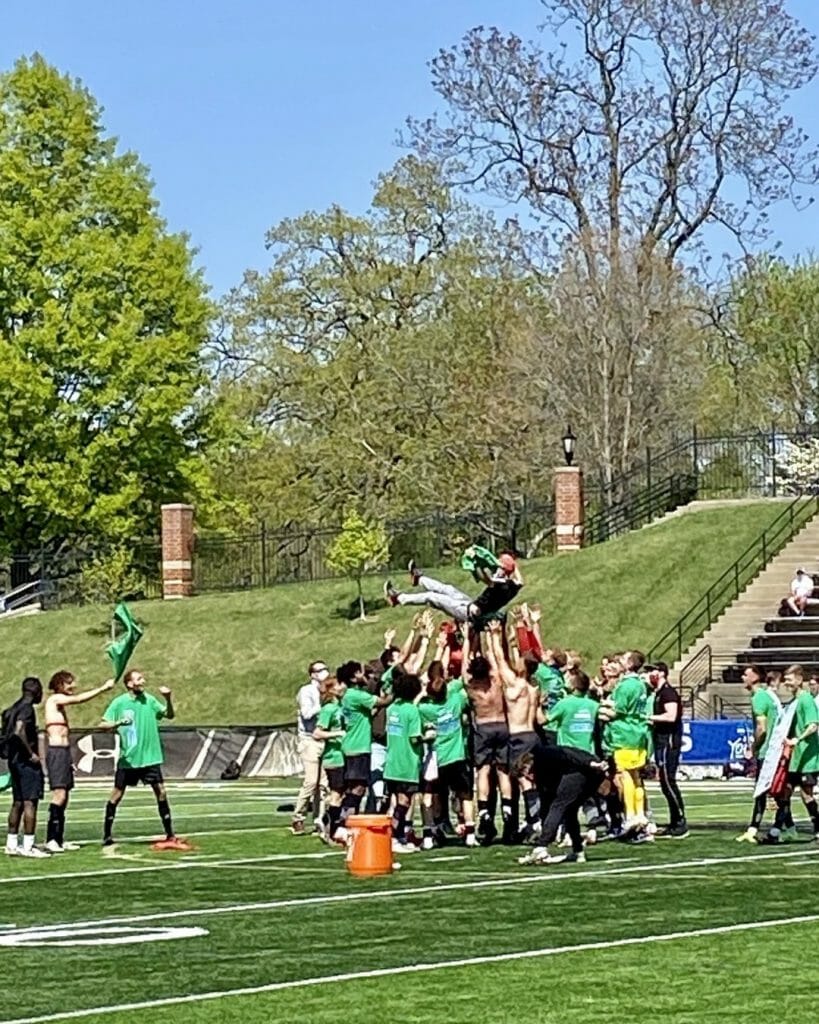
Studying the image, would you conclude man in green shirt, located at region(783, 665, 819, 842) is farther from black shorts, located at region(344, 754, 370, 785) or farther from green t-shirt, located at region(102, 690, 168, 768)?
green t-shirt, located at region(102, 690, 168, 768)

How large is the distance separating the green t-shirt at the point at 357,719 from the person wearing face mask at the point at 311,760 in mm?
1198

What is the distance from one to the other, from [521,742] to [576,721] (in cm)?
55

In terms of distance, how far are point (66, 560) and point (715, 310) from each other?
20.3 metres

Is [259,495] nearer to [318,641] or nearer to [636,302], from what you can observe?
[636,302]

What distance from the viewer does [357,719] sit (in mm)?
22484

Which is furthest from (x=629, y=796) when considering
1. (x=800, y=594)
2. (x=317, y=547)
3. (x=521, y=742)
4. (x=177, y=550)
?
(x=317, y=547)

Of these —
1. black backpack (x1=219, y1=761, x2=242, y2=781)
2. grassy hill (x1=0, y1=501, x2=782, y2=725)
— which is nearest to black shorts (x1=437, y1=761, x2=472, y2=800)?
black backpack (x1=219, y1=761, x2=242, y2=781)

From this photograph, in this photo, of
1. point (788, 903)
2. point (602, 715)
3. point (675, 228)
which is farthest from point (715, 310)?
point (788, 903)

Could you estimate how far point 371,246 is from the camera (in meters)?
72.4

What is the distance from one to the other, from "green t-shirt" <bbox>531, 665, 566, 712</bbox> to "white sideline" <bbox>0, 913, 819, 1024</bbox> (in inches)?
352

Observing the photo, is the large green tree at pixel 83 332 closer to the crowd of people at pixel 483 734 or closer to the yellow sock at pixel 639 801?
the crowd of people at pixel 483 734

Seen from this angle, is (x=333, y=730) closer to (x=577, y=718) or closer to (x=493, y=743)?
(x=493, y=743)

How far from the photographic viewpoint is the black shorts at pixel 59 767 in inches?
902

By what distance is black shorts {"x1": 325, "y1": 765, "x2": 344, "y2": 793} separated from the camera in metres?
22.9
